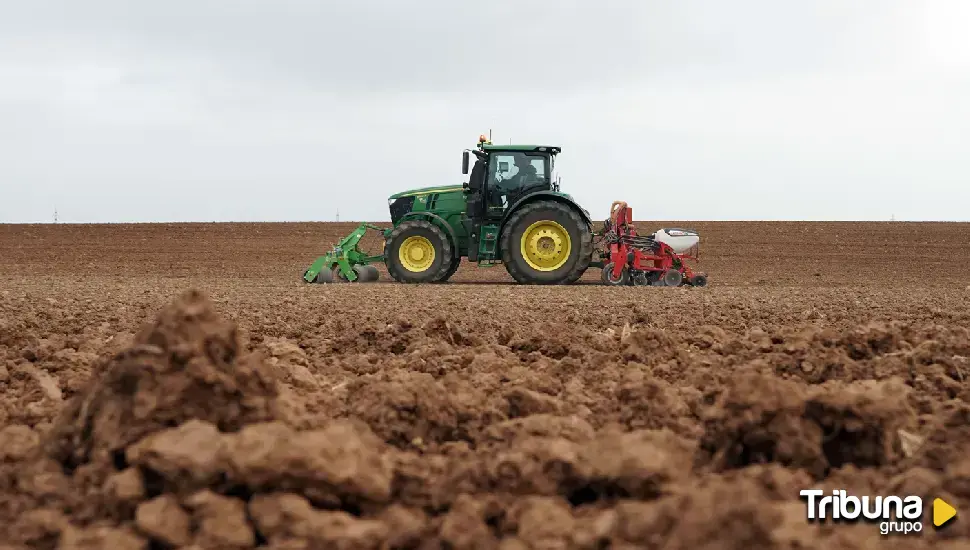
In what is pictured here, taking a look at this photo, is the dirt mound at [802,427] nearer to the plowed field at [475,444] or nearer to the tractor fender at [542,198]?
the plowed field at [475,444]

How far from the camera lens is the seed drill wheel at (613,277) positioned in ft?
46.1

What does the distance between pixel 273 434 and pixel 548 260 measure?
38.1 ft

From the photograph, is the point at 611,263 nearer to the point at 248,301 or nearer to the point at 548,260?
the point at 548,260

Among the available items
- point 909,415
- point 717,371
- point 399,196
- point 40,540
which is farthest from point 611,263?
point 40,540

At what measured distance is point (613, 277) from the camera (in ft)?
46.1

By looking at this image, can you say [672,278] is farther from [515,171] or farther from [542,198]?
[515,171]

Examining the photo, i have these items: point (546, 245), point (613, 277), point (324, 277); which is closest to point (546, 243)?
point (546, 245)

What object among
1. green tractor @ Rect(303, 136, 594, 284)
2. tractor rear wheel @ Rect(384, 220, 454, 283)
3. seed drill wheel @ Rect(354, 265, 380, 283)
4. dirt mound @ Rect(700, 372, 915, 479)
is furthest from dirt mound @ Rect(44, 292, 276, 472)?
seed drill wheel @ Rect(354, 265, 380, 283)

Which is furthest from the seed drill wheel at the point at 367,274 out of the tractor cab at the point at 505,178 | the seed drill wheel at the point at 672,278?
the seed drill wheel at the point at 672,278

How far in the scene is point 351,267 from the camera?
1471cm

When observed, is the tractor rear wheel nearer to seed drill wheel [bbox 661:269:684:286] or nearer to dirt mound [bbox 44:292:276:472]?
seed drill wheel [bbox 661:269:684:286]

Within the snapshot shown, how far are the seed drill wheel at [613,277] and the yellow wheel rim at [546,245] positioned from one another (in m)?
0.85

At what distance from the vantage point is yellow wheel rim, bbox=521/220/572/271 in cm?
1362

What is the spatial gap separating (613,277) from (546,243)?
1.28 metres
